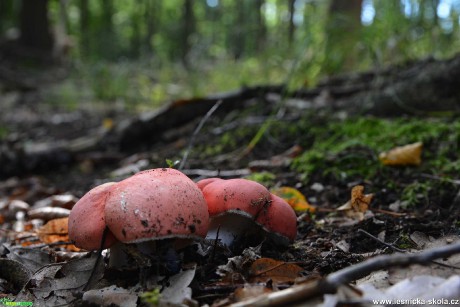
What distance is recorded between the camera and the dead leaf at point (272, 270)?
175 cm

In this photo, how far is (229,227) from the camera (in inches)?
79.8

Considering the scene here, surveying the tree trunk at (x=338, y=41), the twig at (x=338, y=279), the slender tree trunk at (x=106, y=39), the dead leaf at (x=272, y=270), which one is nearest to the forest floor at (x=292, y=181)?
the dead leaf at (x=272, y=270)

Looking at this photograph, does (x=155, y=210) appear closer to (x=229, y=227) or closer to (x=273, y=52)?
(x=229, y=227)

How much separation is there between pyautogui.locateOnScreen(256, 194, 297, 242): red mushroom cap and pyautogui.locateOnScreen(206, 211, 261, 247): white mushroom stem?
0.08 m

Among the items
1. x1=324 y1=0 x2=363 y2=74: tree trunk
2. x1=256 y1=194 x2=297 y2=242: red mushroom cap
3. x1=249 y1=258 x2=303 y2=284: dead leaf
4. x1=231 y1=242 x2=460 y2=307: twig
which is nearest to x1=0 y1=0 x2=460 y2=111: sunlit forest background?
x1=324 y1=0 x2=363 y2=74: tree trunk

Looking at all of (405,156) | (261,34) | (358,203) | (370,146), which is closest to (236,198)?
(358,203)

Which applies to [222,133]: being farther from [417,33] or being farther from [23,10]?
[23,10]

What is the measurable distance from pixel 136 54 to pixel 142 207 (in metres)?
30.5

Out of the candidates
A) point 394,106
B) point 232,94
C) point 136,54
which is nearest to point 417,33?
point 394,106

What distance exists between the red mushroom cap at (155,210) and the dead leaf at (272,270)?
0.89 ft

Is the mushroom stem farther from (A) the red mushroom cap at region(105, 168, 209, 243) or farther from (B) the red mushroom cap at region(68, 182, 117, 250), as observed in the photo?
(A) the red mushroom cap at region(105, 168, 209, 243)

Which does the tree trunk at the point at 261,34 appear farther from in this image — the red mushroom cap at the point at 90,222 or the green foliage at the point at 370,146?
the red mushroom cap at the point at 90,222

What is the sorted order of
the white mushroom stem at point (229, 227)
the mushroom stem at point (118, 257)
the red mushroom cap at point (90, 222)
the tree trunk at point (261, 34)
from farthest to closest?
→ the tree trunk at point (261, 34) < the white mushroom stem at point (229, 227) < the mushroom stem at point (118, 257) < the red mushroom cap at point (90, 222)

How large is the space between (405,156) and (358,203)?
31.8 inches
